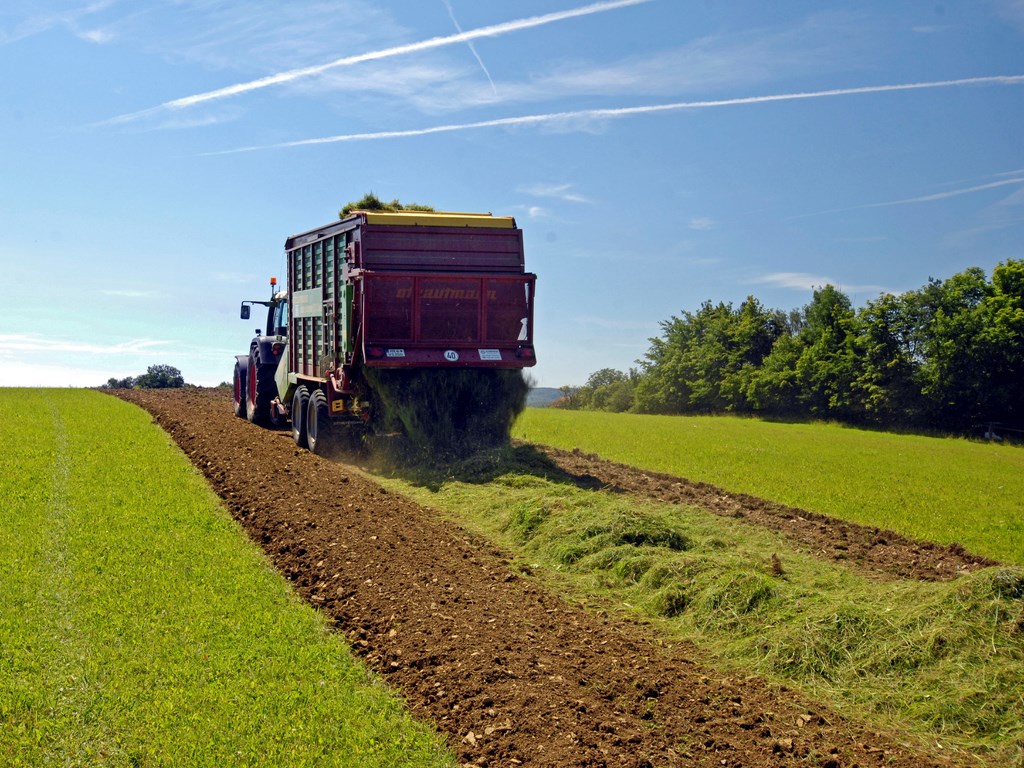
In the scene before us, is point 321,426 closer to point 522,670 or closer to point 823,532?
point 823,532

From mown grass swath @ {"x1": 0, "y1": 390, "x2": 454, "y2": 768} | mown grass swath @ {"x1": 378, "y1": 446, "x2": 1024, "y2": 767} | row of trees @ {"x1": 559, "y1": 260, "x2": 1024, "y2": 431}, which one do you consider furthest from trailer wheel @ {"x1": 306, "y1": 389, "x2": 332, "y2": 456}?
row of trees @ {"x1": 559, "y1": 260, "x2": 1024, "y2": 431}

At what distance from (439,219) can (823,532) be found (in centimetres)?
781

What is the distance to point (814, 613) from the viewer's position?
23.1 feet

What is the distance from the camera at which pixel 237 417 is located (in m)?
24.5

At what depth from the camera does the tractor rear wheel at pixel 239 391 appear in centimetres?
2383

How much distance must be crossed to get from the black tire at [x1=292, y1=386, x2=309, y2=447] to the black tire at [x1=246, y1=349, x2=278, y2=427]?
3.10m

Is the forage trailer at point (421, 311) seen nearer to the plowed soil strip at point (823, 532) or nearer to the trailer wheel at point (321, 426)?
the trailer wheel at point (321, 426)

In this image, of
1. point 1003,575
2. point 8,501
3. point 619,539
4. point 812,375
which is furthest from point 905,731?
point 812,375

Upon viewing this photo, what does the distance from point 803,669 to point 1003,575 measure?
5.63ft

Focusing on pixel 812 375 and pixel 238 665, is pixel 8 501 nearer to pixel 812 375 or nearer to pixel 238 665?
pixel 238 665

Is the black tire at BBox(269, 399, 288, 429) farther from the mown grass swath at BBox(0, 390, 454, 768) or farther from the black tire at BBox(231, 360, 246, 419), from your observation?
the mown grass swath at BBox(0, 390, 454, 768)

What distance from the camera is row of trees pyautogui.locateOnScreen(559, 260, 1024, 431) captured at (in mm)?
36156

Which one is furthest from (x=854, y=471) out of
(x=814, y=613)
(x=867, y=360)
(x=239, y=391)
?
(x=867, y=360)

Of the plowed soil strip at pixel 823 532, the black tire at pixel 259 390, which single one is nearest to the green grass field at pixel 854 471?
the plowed soil strip at pixel 823 532
